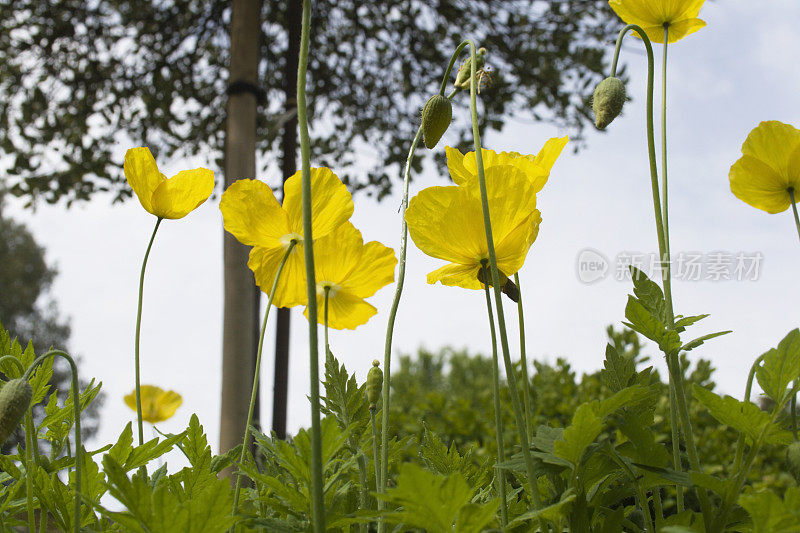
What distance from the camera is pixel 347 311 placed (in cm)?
88

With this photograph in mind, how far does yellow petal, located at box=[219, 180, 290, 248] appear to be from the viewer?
0.72 meters

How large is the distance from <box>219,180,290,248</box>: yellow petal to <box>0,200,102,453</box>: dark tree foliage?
1242cm

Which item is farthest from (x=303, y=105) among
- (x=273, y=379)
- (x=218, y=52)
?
(x=218, y=52)

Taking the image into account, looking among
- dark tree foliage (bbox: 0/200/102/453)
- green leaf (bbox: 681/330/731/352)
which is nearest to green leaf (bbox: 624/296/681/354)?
green leaf (bbox: 681/330/731/352)

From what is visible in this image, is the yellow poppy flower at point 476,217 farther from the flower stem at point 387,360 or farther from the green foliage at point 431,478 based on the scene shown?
the green foliage at point 431,478

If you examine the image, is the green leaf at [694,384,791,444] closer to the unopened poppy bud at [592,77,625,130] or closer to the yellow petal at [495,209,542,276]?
the yellow petal at [495,209,542,276]

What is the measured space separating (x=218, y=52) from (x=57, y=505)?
3706mm

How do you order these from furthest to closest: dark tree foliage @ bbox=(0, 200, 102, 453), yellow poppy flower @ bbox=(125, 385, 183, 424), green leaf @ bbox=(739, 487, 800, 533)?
dark tree foliage @ bbox=(0, 200, 102, 453)
yellow poppy flower @ bbox=(125, 385, 183, 424)
green leaf @ bbox=(739, 487, 800, 533)

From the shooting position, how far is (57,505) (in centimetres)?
61

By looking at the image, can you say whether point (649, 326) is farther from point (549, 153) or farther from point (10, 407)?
point (10, 407)

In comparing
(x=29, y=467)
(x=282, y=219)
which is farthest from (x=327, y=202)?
(x=29, y=467)

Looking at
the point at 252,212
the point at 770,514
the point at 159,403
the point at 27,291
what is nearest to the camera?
the point at 770,514

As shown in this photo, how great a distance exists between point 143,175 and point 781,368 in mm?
689

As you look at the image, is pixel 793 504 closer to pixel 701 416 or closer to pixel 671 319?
pixel 671 319
